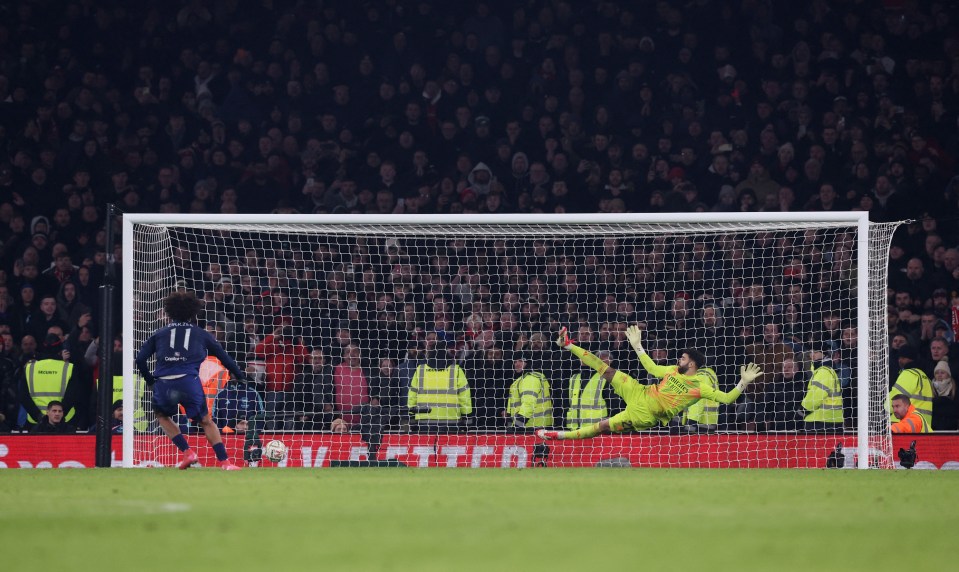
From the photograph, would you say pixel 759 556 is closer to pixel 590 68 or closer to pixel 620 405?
pixel 620 405

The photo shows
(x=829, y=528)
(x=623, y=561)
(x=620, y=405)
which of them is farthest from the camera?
(x=620, y=405)

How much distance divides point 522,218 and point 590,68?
6.70m

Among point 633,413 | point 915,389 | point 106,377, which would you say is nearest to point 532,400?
point 633,413

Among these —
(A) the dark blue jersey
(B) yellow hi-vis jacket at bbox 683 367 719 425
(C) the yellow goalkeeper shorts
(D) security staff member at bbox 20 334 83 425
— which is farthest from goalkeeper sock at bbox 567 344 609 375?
(D) security staff member at bbox 20 334 83 425

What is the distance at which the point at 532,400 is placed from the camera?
13750 millimetres

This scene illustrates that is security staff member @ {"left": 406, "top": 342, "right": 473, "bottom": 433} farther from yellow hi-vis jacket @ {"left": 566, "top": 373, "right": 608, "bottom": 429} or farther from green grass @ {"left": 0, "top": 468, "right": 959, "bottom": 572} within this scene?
green grass @ {"left": 0, "top": 468, "right": 959, "bottom": 572}

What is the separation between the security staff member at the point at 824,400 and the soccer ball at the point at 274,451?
18.2 ft

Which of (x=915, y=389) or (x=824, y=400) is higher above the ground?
(x=915, y=389)

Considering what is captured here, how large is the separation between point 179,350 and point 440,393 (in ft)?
11.4

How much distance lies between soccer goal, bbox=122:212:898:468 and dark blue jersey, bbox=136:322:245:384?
1.23 metres

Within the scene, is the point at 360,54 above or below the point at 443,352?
above

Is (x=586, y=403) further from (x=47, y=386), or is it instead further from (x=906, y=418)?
(x=47, y=386)

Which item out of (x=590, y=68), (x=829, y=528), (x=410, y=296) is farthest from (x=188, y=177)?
(x=829, y=528)

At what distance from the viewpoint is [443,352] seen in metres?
14.6
